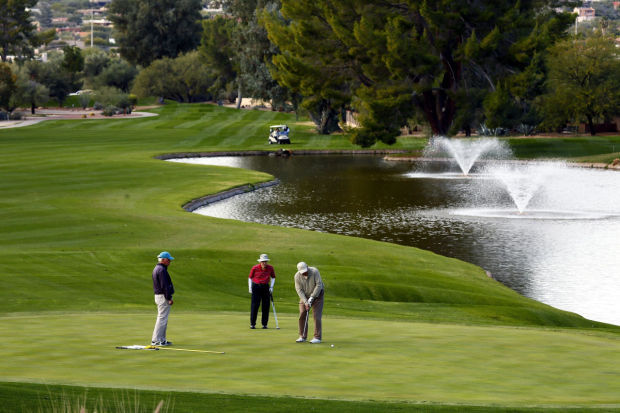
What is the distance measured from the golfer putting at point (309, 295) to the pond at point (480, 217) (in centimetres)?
1333

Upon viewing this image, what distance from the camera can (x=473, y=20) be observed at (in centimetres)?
9212

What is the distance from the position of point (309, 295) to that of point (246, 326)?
3.09 meters

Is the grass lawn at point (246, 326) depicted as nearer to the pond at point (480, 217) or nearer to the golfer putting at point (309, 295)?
the golfer putting at point (309, 295)

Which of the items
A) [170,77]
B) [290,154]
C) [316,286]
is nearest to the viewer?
[316,286]

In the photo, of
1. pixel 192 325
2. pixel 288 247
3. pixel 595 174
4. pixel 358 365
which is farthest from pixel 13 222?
pixel 595 174

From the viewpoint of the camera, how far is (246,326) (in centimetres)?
2167

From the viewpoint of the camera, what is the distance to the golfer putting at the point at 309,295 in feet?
62.0

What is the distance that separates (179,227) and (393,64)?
2035 inches

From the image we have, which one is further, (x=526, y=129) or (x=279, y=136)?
(x=526, y=129)

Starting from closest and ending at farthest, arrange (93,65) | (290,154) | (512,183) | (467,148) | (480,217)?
(480,217) → (512,183) → (467,148) → (290,154) → (93,65)

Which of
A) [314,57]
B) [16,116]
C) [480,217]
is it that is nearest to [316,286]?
[480,217]

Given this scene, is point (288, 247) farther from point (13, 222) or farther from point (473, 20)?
point (473, 20)

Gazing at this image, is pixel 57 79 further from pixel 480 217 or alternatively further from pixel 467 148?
pixel 480 217

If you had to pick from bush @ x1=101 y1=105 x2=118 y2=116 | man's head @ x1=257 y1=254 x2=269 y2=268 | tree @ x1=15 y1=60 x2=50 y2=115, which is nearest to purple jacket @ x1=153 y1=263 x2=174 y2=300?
man's head @ x1=257 y1=254 x2=269 y2=268
